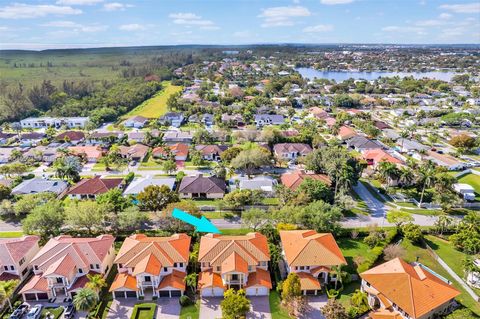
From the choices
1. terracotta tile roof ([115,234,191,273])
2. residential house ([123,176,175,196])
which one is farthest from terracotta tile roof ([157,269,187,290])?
residential house ([123,176,175,196])

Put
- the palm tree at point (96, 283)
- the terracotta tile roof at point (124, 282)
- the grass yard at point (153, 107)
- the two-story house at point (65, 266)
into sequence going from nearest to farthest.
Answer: the palm tree at point (96, 283), the terracotta tile roof at point (124, 282), the two-story house at point (65, 266), the grass yard at point (153, 107)

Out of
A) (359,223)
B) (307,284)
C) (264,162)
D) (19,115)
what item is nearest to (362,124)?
(264,162)

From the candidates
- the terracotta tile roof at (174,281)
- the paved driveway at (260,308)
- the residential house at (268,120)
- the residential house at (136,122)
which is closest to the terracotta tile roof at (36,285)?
the terracotta tile roof at (174,281)

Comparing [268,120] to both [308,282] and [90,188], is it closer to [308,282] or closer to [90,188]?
[90,188]

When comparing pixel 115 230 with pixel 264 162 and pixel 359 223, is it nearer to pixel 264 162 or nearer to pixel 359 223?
pixel 264 162

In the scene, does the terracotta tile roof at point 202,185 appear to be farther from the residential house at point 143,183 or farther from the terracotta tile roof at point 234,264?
the terracotta tile roof at point 234,264

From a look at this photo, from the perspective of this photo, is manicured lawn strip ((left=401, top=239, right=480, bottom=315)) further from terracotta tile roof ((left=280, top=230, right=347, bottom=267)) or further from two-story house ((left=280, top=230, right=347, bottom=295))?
two-story house ((left=280, top=230, right=347, bottom=295))

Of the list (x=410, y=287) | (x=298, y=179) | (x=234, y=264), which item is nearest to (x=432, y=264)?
(x=410, y=287)
